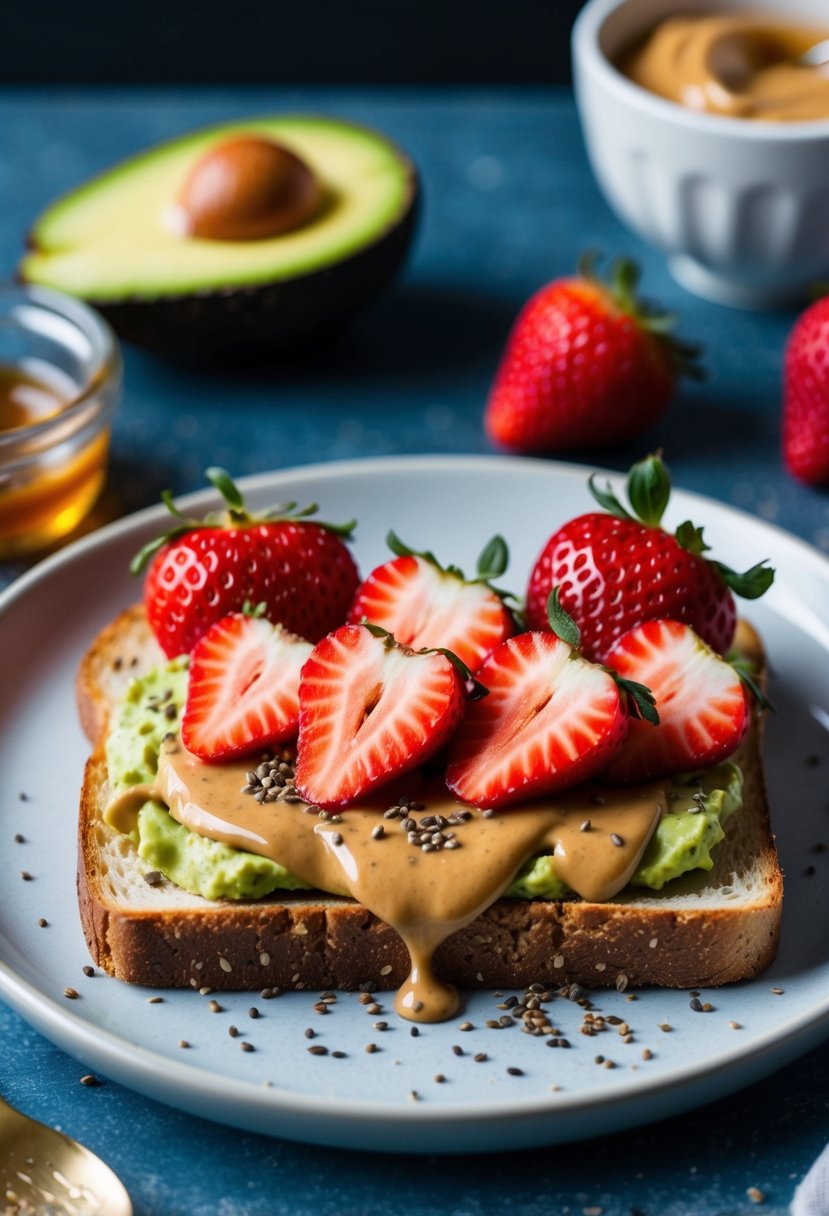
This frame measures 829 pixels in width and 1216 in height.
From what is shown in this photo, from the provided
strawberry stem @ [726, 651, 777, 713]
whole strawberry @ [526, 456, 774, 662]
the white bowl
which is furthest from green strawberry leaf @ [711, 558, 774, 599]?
the white bowl

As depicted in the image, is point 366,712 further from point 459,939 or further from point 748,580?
point 748,580

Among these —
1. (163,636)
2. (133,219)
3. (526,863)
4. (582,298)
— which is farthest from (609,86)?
(526,863)

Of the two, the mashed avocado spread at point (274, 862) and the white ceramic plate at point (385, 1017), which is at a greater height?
the mashed avocado spread at point (274, 862)

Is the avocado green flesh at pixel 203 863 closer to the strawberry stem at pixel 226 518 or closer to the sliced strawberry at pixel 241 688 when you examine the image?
the sliced strawberry at pixel 241 688

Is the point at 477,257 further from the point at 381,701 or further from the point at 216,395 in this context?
the point at 381,701

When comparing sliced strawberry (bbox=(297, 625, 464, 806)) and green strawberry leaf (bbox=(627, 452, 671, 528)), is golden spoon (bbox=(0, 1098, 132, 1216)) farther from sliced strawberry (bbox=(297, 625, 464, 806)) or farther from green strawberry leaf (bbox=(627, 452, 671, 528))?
green strawberry leaf (bbox=(627, 452, 671, 528))

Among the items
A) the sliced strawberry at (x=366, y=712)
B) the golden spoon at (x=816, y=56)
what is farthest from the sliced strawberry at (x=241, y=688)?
the golden spoon at (x=816, y=56)
